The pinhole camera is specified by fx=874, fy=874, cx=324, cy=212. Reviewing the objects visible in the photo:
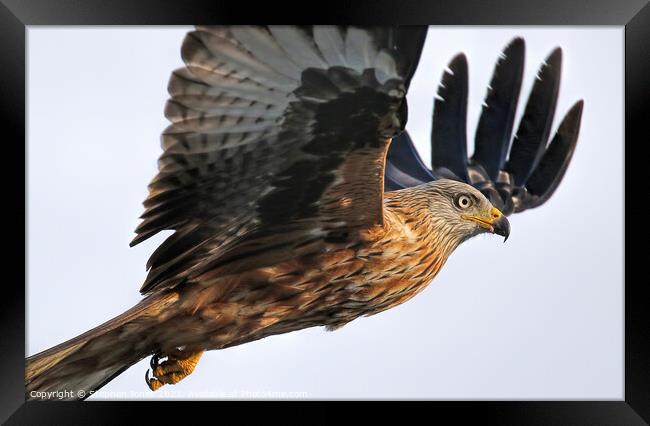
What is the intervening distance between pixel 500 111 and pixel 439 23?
1.48m

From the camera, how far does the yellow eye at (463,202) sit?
4852 millimetres

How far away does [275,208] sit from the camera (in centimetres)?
440

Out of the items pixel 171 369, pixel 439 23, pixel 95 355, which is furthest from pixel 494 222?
pixel 95 355

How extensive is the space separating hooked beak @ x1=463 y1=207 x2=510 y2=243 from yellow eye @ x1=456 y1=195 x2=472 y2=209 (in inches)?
2.5

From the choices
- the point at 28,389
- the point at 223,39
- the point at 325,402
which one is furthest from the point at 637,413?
the point at 28,389

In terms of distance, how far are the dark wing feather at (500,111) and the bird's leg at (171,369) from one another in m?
2.50

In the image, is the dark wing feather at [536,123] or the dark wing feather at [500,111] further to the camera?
the dark wing feather at [536,123]

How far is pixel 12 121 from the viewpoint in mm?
4535

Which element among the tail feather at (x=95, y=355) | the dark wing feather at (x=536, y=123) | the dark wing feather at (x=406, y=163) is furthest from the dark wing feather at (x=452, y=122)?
the tail feather at (x=95, y=355)

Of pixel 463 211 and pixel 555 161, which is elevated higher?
pixel 555 161

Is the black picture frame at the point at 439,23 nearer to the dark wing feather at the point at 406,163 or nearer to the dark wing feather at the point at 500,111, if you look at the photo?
the dark wing feather at the point at 500,111

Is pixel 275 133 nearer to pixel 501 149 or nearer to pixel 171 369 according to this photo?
pixel 171 369

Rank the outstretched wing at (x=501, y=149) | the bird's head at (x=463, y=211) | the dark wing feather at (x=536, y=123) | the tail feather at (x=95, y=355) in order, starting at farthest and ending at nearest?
the outstretched wing at (x=501, y=149), the dark wing feather at (x=536, y=123), the bird's head at (x=463, y=211), the tail feather at (x=95, y=355)

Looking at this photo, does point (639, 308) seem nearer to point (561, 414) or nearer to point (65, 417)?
point (561, 414)
